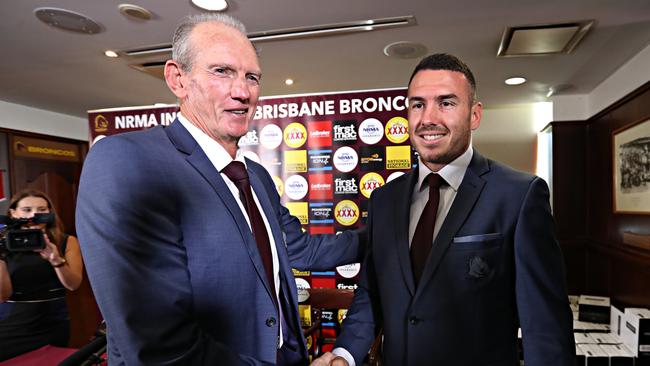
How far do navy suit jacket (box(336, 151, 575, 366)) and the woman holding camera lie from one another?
2.29 metres

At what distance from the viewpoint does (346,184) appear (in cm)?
285

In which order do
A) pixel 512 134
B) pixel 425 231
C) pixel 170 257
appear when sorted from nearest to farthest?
pixel 170 257, pixel 425 231, pixel 512 134

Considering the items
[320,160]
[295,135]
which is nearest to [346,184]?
[320,160]

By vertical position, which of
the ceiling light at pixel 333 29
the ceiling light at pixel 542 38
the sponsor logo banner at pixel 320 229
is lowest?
the sponsor logo banner at pixel 320 229

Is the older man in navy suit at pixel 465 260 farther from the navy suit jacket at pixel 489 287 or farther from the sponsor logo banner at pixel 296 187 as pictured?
the sponsor logo banner at pixel 296 187

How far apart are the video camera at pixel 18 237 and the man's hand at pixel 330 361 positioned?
5.23 ft

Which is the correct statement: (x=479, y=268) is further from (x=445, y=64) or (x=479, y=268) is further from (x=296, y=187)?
(x=296, y=187)

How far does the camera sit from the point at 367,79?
158 inches

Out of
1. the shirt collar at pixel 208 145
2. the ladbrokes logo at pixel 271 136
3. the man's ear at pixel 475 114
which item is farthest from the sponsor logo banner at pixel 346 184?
the shirt collar at pixel 208 145

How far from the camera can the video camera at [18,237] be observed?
186cm

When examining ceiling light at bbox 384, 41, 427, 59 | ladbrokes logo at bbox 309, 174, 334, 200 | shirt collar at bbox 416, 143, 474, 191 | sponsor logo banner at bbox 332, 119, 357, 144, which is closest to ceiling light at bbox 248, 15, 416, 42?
ceiling light at bbox 384, 41, 427, 59

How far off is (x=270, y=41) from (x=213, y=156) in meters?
2.12

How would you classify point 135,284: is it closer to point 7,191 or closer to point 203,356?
point 203,356

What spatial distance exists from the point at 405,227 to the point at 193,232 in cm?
70
